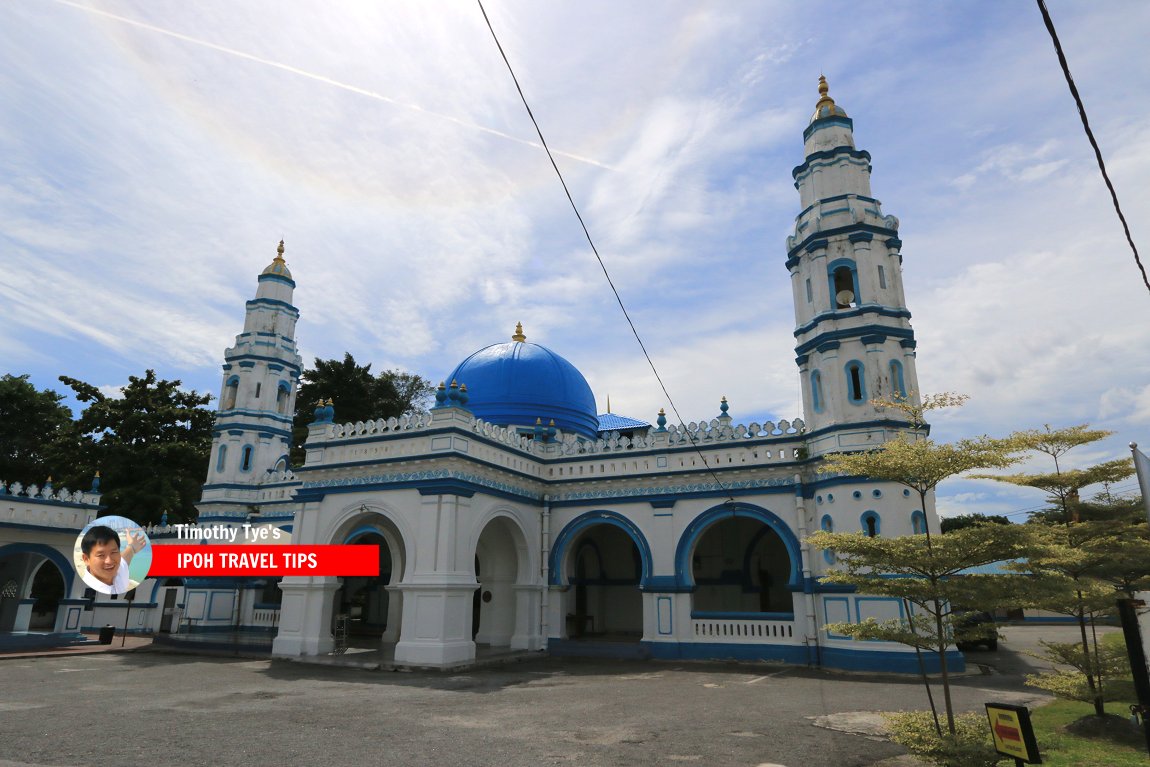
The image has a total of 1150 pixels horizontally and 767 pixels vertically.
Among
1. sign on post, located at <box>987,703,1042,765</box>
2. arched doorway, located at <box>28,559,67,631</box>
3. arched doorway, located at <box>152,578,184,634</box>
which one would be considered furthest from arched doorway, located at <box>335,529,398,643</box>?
sign on post, located at <box>987,703,1042,765</box>

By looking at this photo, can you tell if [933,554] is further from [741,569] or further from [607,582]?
[607,582]

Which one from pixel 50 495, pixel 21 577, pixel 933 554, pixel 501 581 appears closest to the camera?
pixel 933 554

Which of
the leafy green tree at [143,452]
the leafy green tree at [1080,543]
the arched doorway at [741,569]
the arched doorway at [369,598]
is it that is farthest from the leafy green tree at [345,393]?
the leafy green tree at [1080,543]

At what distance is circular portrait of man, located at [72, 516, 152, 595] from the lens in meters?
24.8

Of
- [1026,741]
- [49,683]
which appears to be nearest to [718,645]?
[1026,741]

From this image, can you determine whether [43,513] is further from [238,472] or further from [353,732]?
[353,732]

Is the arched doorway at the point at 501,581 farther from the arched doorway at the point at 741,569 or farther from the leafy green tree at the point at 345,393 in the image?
the leafy green tree at the point at 345,393

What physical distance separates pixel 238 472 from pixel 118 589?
6123 mm

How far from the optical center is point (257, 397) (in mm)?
27703

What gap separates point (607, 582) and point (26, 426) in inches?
1213

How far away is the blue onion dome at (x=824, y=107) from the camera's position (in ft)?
67.6

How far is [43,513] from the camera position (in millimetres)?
24172

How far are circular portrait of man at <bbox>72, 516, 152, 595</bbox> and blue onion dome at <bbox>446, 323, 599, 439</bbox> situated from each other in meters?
13.6

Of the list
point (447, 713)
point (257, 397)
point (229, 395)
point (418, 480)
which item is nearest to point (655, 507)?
point (418, 480)
